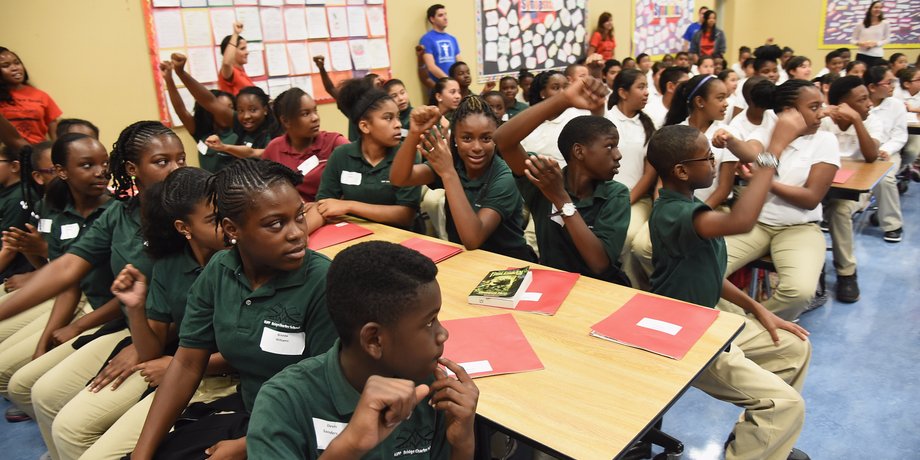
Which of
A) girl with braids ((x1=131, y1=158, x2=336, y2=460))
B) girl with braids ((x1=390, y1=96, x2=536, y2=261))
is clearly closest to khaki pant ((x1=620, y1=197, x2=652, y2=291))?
girl with braids ((x1=390, y1=96, x2=536, y2=261))

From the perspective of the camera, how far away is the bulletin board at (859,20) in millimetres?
9227

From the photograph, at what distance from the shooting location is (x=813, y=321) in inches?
124

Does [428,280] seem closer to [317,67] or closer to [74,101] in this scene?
[74,101]

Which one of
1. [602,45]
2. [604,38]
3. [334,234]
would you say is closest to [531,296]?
[334,234]

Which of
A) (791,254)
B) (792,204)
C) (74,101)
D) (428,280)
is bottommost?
(791,254)

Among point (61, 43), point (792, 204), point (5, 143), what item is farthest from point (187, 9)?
point (792, 204)

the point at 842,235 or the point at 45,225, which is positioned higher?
the point at 45,225

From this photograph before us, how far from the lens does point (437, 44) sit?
6266 mm

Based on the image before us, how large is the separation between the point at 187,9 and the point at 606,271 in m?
4.12

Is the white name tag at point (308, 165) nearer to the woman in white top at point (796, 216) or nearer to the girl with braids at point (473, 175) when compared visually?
the girl with braids at point (473, 175)

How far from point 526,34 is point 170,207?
6376 mm

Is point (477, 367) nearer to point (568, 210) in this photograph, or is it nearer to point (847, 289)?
point (568, 210)

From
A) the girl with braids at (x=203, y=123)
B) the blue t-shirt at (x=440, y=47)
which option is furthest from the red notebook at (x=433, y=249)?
the blue t-shirt at (x=440, y=47)

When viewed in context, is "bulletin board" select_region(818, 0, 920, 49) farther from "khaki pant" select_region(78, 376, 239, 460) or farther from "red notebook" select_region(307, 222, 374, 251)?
"khaki pant" select_region(78, 376, 239, 460)
